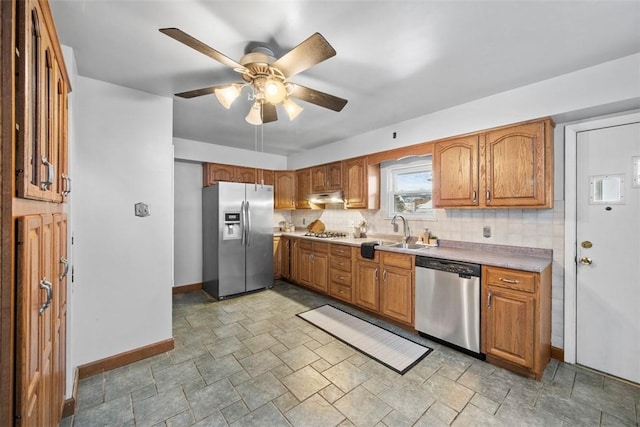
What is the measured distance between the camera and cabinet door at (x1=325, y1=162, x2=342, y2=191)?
13.9ft

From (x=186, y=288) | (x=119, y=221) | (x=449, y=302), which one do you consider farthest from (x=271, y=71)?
(x=186, y=288)

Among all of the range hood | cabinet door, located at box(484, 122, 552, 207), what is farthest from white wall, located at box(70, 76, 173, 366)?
cabinet door, located at box(484, 122, 552, 207)

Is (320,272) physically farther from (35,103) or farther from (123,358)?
(35,103)

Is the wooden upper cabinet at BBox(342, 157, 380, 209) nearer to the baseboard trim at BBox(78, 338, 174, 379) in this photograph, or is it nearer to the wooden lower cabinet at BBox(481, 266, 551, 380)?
the wooden lower cabinet at BBox(481, 266, 551, 380)

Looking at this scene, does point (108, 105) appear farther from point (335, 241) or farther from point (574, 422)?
point (574, 422)

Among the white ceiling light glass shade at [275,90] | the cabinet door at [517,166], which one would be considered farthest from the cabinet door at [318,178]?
the white ceiling light glass shade at [275,90]

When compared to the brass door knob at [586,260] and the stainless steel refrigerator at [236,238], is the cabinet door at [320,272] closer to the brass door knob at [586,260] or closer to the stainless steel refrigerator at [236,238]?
the stainless steel refrigerator at [236,238]

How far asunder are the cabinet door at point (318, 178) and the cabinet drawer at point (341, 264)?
1.29m

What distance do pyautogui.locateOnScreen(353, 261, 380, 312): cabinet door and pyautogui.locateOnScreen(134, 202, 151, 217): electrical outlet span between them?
95.0 inches

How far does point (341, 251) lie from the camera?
374cm

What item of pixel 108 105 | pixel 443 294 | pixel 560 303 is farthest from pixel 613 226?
pixel 108 105

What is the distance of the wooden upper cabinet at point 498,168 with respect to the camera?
231cm

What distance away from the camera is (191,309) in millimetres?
3584

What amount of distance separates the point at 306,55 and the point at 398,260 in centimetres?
227
